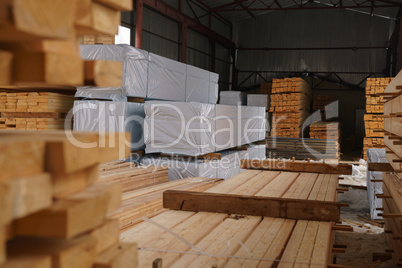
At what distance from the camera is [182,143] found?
8211mm

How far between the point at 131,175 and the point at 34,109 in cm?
328

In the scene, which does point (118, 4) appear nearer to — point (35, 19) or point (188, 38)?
point (35, 19)

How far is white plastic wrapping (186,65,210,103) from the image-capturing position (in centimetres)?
1048

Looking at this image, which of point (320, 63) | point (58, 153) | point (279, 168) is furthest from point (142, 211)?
point (320, 63)

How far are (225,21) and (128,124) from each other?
16766mm

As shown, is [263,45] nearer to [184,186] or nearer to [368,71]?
[368,71]

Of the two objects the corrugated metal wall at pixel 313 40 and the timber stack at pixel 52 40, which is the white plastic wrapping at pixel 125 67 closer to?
the timber stack at pixel 52 40

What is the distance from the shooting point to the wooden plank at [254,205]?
13.3ft

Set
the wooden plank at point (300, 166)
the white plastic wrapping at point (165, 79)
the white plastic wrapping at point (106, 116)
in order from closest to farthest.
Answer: the wooden plank at point (300, 166), the white plastic wrapping at point (106, 116), the white plastic wrapping at point (165, 79)

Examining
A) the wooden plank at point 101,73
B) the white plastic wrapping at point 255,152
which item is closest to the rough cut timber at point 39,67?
the wooden plank at point 101,73

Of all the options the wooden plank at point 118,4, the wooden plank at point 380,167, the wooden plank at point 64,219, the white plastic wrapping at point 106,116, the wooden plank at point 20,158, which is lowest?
the wooden plank at point 380,167

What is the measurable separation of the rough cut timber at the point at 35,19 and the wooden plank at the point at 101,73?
0.61ft

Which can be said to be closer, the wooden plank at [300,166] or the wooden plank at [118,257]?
the wooden plank at [118,257]

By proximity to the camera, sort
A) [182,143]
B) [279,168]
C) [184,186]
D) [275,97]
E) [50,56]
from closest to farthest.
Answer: [50,56]
[184,186]
[279,168]
[182,143]
[275,97]
